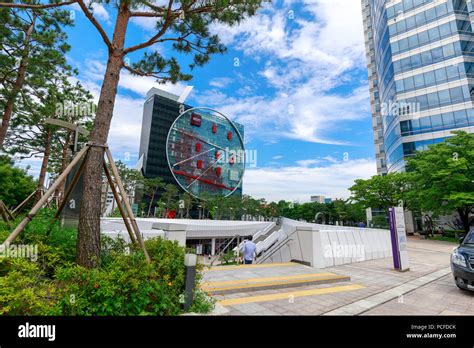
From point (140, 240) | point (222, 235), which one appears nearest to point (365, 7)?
point (222, 235)

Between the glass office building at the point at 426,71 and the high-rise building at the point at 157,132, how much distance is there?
213 feet

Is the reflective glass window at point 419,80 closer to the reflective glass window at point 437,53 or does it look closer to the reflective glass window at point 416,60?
the reflective glass window at point 416,60

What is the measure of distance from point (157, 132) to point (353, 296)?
274 ft

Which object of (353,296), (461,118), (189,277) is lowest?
(353,296)

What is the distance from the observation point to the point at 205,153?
89625mm

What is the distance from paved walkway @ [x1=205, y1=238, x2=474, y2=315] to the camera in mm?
4398

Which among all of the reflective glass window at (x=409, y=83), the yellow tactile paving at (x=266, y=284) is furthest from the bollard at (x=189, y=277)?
the reflective glass window at (x=409, y=83)

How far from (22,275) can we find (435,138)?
141 ft

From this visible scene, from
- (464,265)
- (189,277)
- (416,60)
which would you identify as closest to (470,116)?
(416,60)

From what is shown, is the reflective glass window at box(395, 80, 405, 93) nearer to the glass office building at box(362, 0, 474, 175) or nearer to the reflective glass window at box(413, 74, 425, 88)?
the glass office building at box(362, 0, 474, 175)

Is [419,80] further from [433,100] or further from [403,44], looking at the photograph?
[403,44]

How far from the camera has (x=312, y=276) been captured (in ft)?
22.1

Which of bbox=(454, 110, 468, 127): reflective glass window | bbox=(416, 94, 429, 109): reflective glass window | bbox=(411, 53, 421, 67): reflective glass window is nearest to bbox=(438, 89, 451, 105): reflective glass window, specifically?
bbox=(416, 94, 429, 109): reflective glass window

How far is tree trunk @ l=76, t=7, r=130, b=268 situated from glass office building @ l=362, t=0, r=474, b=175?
40119 mm
